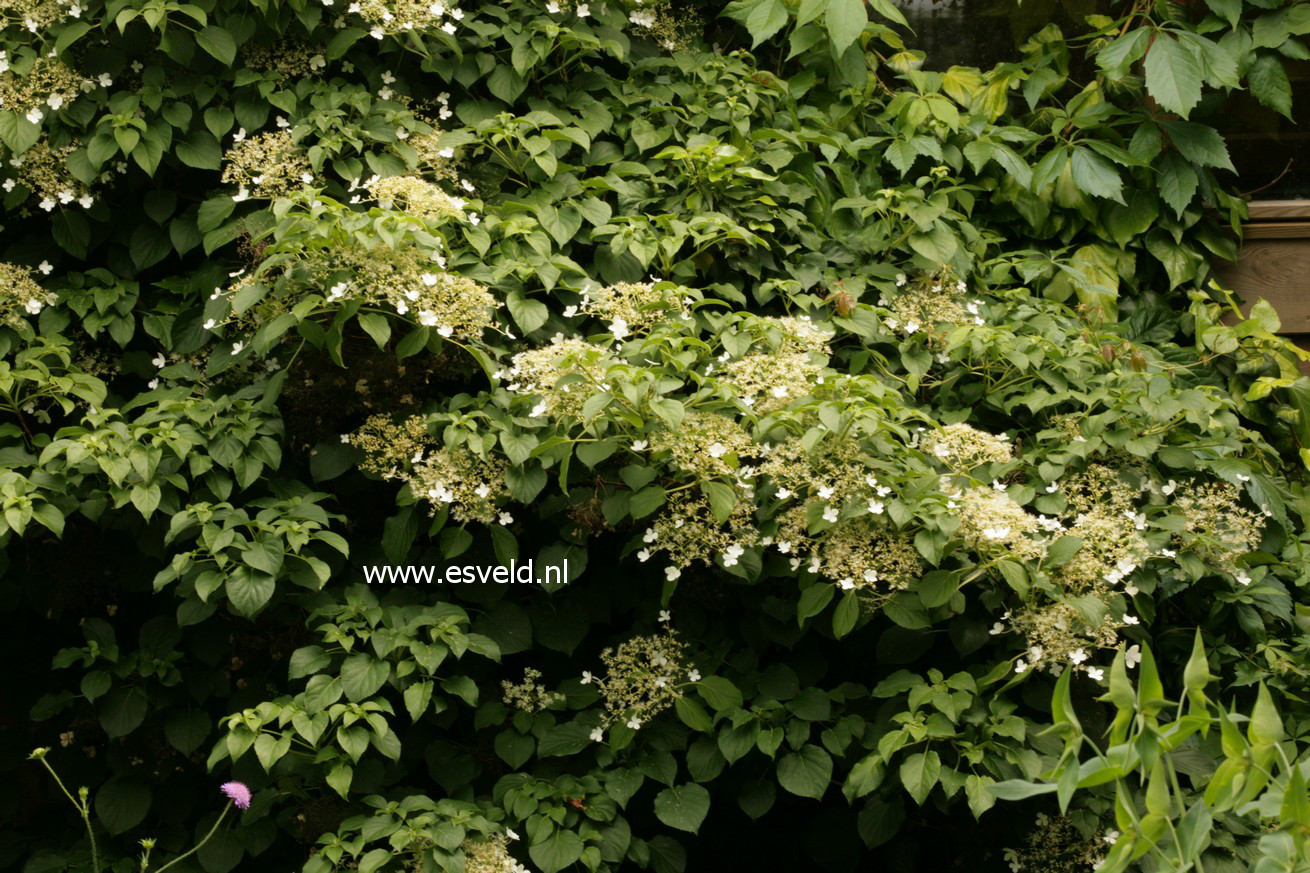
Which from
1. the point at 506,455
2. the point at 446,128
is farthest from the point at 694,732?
the point at 446,128

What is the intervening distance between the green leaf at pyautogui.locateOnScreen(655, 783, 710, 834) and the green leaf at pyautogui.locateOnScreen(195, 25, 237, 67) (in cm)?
199

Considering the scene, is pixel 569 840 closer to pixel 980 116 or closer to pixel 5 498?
pixel 5 498

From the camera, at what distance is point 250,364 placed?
9.65ft

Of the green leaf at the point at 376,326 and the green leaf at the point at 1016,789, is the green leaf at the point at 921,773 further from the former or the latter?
the green leaf at the point at 376,326

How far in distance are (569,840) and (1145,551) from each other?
4.36ft

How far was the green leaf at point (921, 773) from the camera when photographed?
88.9 inches

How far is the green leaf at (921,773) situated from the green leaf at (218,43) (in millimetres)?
2219

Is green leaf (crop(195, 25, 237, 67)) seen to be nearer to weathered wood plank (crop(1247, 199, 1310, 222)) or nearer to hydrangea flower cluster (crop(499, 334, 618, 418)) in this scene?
hydrangea flower cluster (crop(499, 334, 618, 418))

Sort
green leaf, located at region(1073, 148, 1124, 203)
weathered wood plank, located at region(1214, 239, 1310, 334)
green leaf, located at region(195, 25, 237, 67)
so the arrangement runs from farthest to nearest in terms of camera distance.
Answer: weathered wood plank, located at region(1214, 239, 1310, 334) < green leaf, located at region(1073, 148, 1124, 203) < green leaf, located at region(195, 25, 237, 67)

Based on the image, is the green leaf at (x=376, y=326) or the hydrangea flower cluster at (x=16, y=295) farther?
the hydrangea flower cluster at (x=16, y=295)

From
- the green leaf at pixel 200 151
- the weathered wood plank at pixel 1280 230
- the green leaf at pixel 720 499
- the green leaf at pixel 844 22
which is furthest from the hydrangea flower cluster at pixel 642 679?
the weathered wood plank at pixel 1280 230

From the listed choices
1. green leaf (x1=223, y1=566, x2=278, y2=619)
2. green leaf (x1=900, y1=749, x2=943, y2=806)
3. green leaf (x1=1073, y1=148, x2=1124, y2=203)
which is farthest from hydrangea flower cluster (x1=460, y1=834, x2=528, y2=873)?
green leaf (x1=1073, y1=148, x2=1124, y2=203)

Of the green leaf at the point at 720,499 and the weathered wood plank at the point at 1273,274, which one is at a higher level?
the green leaf at the point at 720,499

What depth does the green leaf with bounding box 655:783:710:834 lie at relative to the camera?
97.7 inches
